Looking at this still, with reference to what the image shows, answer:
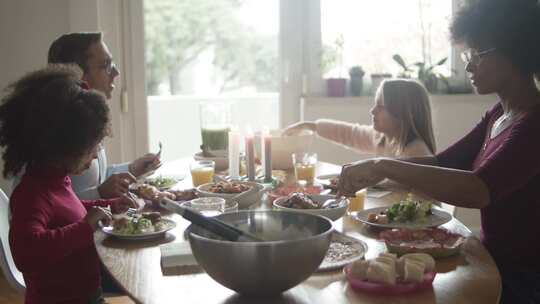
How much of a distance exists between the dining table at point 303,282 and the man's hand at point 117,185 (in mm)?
413

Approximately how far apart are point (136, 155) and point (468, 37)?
7.85 ft

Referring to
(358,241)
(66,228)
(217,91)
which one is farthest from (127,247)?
(217,91)

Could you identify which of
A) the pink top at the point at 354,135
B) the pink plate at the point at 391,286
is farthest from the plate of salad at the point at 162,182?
the pink plate at the point at 391,286

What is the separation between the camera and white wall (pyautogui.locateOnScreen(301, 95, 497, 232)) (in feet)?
12.0

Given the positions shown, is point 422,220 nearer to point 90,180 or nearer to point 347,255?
point 347,255

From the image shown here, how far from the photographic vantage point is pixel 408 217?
5.24 ft

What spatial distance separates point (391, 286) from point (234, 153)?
1.25 metres

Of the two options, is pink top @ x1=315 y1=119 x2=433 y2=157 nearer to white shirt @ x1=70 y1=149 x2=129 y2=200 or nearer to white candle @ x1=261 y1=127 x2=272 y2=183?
white candle @ x1=261 y1=127 x2=272 y2=183

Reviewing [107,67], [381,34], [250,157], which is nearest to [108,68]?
[107,67]

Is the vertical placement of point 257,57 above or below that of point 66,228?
above

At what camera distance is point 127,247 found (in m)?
1.44

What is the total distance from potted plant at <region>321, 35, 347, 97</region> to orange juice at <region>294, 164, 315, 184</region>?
1.49 meters

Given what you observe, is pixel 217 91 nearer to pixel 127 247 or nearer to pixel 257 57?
Answer: pixel 257 57

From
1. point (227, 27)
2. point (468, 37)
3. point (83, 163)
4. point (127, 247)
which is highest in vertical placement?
point (227, 27)
